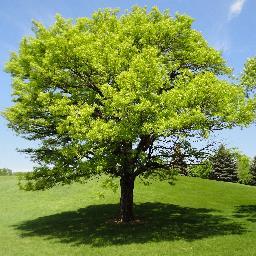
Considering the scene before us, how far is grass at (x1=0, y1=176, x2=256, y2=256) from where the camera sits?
27.3m

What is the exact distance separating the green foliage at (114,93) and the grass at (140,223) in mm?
4405

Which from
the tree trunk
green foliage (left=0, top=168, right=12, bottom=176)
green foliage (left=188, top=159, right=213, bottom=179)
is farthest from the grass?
green foliage (left=0, top=168, right=12, bottom=176)

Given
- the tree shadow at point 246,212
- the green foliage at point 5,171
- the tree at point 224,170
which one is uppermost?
the tree at point 224,170

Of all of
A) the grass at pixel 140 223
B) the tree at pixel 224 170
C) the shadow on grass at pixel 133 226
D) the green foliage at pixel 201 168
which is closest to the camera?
the grass at pixel 140 223

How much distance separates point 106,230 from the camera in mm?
33688

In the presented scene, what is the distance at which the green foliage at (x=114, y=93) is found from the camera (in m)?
28.1

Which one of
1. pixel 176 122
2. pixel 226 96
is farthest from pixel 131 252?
pixel 226 96

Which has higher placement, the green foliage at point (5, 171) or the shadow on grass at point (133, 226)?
the green foliage at point (5, 171)

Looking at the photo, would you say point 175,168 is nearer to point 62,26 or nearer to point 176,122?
point 176,122

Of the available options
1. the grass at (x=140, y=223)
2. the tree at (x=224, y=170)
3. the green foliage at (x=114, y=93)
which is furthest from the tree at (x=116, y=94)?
the tree at (x=224, y=170)

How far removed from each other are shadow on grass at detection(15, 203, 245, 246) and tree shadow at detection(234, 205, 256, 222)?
1.91 metres

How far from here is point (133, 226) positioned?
112ft

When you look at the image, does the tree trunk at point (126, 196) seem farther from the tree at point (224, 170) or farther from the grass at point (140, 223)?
the tree at point (224, 170)

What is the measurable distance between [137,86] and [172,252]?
1005cm
